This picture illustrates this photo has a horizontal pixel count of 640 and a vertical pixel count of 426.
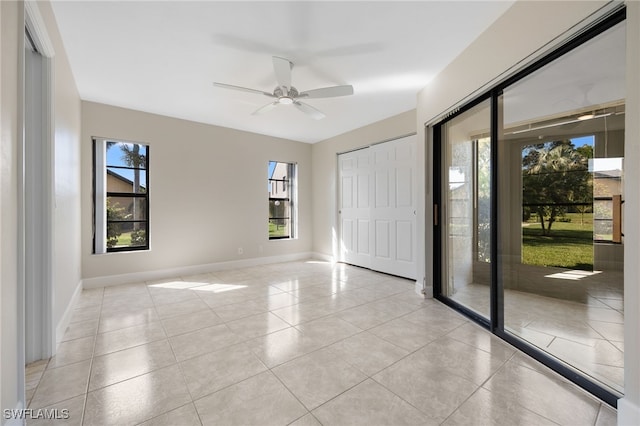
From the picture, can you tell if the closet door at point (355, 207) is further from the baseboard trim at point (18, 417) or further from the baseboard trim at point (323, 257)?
the baseboard trim at point (18, 417)

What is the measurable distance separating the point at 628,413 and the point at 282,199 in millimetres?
5251

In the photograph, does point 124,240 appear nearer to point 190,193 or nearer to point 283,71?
point 190,193

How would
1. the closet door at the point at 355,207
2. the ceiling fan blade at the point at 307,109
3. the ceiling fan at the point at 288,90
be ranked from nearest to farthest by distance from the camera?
the ceiling fan at the point at 288,90 < the ceiling fan blade at the point at 307,109 < the closet door at the point at 355,207

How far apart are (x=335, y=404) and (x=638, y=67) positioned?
2.26 metres

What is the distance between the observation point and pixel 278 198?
227 inches

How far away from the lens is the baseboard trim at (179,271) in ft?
12.3

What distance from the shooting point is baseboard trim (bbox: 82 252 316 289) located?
12.3 ft

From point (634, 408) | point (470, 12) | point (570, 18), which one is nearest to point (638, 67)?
point (570, 18)

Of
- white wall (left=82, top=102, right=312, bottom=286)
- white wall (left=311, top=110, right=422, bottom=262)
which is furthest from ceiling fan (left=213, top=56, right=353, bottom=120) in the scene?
white wall (left=82, top=102, right=312, bottom=286)

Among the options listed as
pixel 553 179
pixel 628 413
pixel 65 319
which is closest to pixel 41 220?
pixel 65 319

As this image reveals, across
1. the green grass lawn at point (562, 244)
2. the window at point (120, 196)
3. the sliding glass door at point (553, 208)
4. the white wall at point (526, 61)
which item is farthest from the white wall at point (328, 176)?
the window at point (120, 196)

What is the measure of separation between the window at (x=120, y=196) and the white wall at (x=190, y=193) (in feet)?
0.44

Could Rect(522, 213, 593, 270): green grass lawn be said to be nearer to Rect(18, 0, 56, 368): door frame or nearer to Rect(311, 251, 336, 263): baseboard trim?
Rect(311, 251, 336, 263): baseboard trim

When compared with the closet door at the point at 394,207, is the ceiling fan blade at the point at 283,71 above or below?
above
